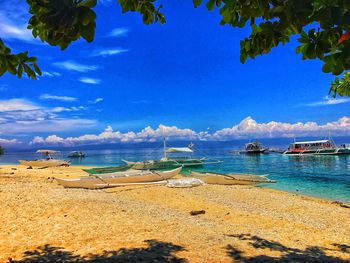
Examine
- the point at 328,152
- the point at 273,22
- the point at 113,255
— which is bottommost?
the point at 328,152

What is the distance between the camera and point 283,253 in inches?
315

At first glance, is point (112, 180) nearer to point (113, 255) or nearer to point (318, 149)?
point (113, 255)

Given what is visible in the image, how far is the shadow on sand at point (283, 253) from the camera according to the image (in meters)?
7.41

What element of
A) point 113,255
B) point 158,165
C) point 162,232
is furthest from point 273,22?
point 158,165

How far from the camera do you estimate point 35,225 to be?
10500mm

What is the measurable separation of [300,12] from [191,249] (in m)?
6.77

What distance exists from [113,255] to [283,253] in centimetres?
422

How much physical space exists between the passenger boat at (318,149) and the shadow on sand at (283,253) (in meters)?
88.4

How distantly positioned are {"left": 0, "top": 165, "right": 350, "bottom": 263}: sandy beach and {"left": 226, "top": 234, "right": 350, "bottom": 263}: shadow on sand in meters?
0.02

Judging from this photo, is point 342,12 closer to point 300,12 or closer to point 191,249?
point 300,12

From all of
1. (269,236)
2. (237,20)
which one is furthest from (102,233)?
(237,20)

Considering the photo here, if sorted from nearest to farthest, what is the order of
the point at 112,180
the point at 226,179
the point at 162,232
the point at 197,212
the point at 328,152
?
the point at 162,232 → the point at 197,212 → the point at 112,180 → the point at 226,179 → the point at 328,152

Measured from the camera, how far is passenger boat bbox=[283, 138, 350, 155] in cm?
8819

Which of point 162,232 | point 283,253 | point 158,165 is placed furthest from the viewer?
point 158,165
